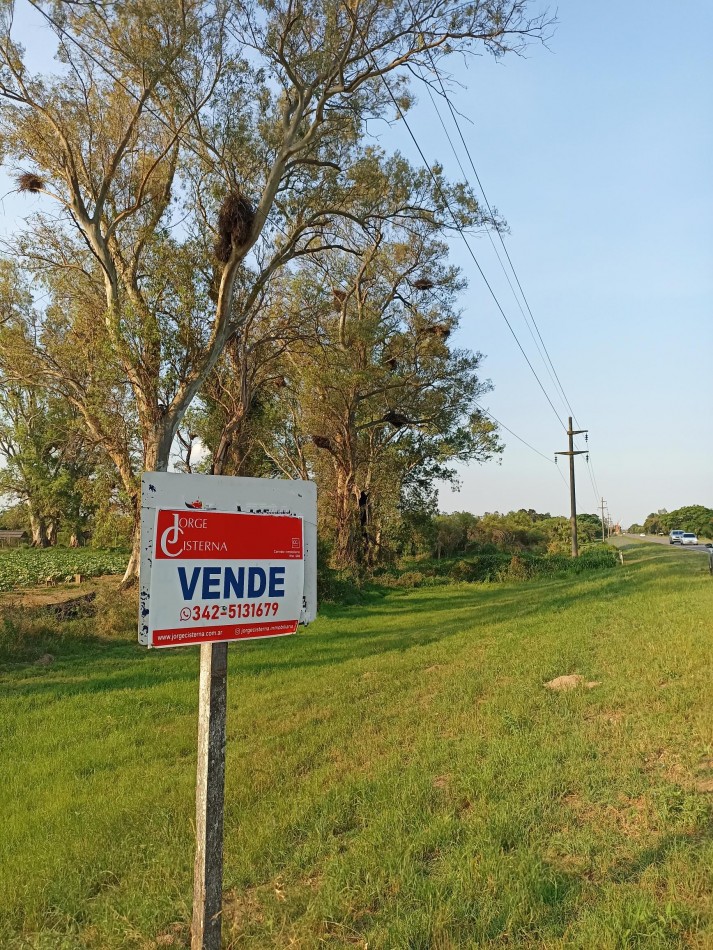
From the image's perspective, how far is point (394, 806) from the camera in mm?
4133

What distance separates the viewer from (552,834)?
351cm

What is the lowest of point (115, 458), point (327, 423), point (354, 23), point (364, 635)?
point (364, 635)

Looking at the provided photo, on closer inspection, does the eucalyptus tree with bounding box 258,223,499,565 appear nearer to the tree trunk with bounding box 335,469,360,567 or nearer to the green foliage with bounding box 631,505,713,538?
the tree trunk with bounding box 335,469,360,567

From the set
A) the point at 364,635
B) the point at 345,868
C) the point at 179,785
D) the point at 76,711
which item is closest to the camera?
the point at 345,868

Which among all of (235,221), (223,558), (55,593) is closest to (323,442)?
(55,593)

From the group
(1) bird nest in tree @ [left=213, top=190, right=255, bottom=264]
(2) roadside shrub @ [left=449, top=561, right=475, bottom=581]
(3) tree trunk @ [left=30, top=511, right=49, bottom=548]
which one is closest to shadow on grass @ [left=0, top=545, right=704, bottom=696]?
(1) bird nest in tree @ [left=213, top=190, right=255, bottom=264]

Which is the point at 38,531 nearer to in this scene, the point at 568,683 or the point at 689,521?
the point at 568,683

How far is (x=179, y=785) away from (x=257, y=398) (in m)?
21.6

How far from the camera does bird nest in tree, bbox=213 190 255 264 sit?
1430 centimetres

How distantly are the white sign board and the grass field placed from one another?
1.65m

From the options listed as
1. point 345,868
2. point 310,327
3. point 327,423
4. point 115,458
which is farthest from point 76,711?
point 327,423

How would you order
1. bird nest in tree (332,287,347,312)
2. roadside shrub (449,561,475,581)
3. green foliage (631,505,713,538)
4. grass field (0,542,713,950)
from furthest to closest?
green foliage (631,505,713,538) → roadside shrub (449,561,475,581) → bird nest in tree (332,287,347,312) → grass field (0,542,713,950)

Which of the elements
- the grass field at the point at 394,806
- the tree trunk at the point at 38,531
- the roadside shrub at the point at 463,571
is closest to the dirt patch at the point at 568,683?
the grass field at the point at 394,806

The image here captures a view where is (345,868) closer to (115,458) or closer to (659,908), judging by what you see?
(659,908)
